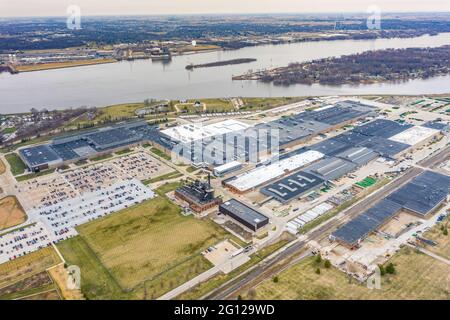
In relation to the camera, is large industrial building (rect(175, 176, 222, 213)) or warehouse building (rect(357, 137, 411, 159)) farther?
warehouse building (rect(357, 137, 411, 159))

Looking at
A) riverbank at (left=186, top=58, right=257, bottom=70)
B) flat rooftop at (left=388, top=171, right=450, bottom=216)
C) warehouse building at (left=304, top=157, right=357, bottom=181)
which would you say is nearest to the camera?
flat rooftop at (left=388, top=171, right=450, bottom=216)

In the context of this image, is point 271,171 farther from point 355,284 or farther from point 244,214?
point 355,284

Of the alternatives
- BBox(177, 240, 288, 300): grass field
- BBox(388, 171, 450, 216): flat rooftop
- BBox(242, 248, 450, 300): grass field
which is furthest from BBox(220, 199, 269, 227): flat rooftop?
BBox(388, 171, 450, 216): flat rooftop

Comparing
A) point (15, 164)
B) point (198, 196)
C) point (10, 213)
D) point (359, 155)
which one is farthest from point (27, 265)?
point (359, 155)

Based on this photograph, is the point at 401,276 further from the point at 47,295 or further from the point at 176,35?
the point at 176,35

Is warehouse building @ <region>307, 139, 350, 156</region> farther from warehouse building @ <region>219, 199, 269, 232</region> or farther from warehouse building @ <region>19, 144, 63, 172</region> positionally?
warehouse building @ <region>19, 144, 63, 172</region>

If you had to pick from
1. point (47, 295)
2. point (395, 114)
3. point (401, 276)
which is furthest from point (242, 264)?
point (395, 114)
